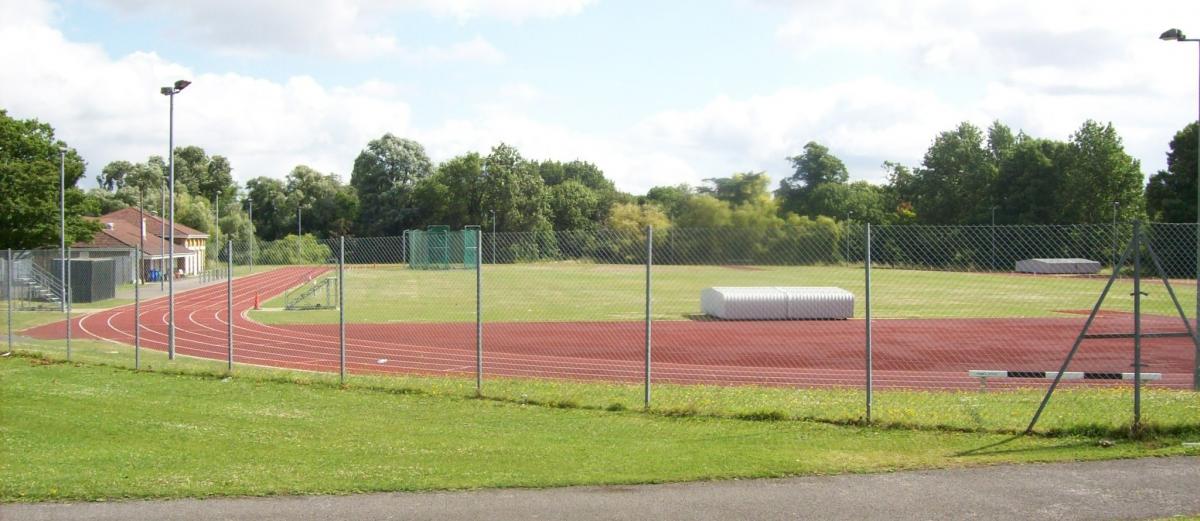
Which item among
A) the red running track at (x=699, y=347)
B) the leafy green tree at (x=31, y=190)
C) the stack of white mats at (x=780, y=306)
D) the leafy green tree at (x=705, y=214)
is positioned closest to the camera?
the red running track at (x=699, y=347)

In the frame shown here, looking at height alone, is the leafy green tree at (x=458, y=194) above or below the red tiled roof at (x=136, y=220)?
above

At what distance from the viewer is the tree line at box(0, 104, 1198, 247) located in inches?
3199

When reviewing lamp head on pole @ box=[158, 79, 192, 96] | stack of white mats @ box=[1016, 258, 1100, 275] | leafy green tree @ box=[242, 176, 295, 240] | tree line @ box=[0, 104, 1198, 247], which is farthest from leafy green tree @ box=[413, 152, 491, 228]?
lamp head on pole @ box=[158, 79, 192, 96]

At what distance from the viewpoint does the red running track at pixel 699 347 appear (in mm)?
19875

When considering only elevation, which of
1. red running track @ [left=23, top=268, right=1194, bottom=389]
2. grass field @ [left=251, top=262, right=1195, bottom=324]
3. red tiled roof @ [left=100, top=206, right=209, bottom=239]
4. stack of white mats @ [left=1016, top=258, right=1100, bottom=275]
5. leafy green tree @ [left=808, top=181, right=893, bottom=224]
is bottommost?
red running track @ [left=23, top=268, right=1194, bottom=389]

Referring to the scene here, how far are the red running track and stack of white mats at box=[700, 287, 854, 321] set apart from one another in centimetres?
75

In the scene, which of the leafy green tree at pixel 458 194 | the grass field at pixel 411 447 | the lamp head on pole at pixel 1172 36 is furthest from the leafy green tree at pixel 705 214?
the grass field at pixel 411 447

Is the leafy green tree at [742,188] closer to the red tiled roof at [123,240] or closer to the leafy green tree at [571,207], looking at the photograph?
the leafy green tree at [571,207]

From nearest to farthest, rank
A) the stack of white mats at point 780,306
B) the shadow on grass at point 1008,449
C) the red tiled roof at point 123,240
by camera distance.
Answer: the shadow on grass at point 1008,449, the stack of white mats at point 780,306, the red tiled roof at point 123,240

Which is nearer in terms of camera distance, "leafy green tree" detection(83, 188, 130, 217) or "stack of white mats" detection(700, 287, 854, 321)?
"stack of white mats" detection(700, 287, 854, 321)

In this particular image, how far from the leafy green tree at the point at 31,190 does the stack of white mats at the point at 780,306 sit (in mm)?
37793

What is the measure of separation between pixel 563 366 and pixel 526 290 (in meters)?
26.5

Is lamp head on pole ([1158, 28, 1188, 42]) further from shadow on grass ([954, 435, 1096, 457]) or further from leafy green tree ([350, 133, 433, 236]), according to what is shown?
leafy green tree ([350, 133, 433, 236])

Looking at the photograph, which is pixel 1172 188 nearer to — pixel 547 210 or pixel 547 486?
pixel 547 210
